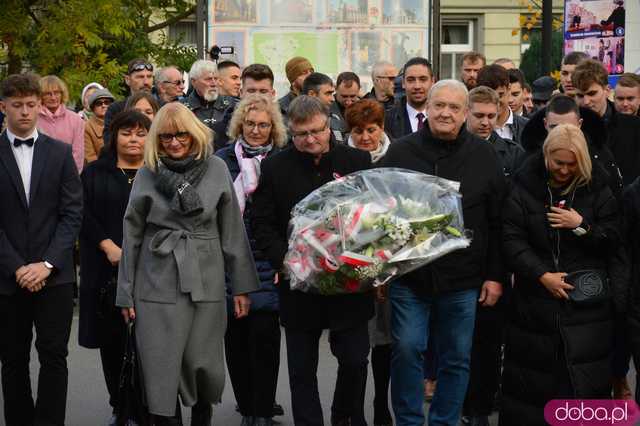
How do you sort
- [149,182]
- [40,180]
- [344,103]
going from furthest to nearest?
[344,103] → [40,180] → [149,182]

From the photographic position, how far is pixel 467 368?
715 cm

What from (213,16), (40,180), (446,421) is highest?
(213,16)

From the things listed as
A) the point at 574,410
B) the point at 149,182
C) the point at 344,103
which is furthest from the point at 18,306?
the point at 344,103

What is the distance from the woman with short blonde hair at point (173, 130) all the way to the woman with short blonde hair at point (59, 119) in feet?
16.1

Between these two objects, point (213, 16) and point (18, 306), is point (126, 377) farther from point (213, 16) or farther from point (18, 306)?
point (213, 16)

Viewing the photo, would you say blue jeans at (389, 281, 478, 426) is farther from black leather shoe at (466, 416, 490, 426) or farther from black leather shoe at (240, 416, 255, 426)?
black leather shoe at (240, 416, 255, 426)

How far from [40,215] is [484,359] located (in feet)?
9.22

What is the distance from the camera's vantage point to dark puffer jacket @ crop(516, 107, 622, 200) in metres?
7.60

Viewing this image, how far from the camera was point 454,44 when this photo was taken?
38594mm

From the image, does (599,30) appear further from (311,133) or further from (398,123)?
(311,133)

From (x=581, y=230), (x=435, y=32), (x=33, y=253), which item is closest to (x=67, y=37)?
(x=435, y=32)

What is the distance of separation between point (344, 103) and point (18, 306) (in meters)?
4.71

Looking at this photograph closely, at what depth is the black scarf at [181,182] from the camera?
264 inches

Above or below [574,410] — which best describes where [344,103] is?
above
